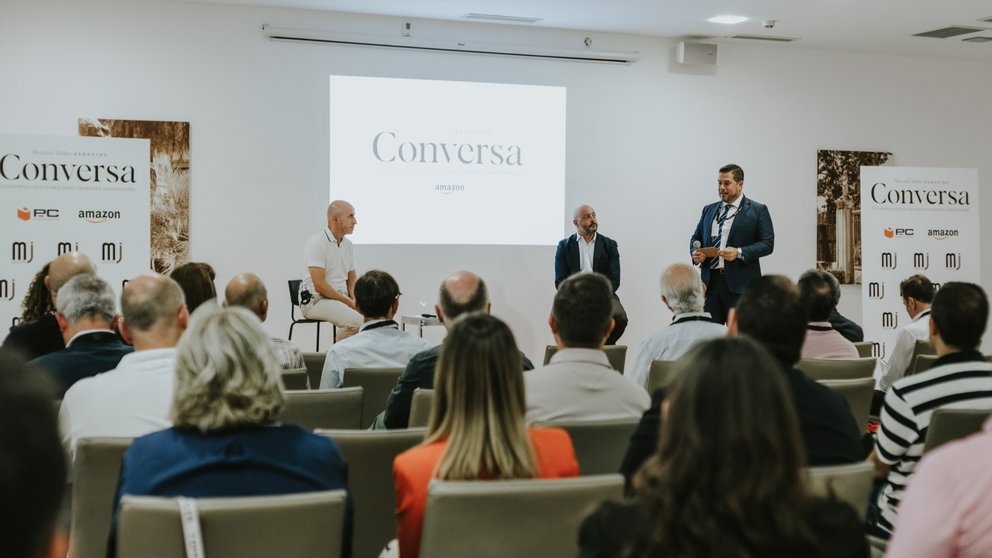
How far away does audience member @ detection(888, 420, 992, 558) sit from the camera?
1.53m

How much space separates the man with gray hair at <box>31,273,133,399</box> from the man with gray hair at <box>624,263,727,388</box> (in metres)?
2.32

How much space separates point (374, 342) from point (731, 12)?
538 centimetres

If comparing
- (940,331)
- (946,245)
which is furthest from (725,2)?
(940,331)

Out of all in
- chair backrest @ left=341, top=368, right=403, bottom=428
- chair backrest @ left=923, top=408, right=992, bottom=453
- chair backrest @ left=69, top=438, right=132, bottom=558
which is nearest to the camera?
chair backrest @ left=69, top=438, right=132, bottom=558

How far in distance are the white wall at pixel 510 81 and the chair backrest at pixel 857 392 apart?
5387mm

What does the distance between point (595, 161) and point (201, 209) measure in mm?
3769

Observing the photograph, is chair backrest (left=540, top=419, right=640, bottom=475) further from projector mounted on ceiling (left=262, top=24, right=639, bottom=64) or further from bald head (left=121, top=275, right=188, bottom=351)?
projector mounted on ceiling (left=262, top=24, right=639, bottom=64)

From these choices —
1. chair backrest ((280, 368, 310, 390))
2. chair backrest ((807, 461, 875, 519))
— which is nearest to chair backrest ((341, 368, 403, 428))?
chair backrest ((280, 368, 310, 390))

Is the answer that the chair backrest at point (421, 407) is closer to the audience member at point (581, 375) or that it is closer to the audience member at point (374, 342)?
the audience member at point (581, 375)

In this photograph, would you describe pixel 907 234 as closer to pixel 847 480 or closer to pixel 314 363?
pixel 314 363

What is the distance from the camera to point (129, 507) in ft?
5.84

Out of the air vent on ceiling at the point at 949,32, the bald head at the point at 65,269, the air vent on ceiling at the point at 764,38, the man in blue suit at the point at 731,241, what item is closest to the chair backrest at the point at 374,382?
the bald head at the point at 65,269

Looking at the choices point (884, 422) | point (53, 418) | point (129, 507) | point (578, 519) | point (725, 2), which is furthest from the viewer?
point (725, 2)

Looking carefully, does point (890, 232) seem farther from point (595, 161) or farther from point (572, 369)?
point (572, 369)
